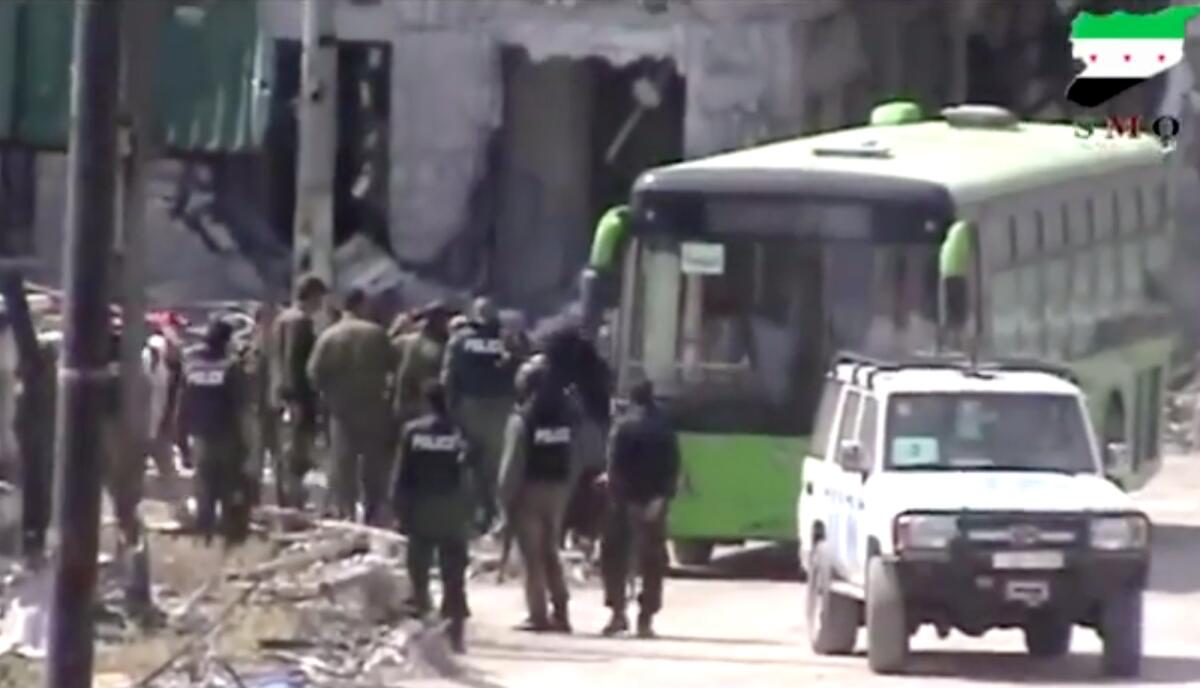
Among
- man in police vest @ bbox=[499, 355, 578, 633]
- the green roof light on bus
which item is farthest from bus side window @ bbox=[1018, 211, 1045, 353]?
man in police vest @ bbox=[499, 355, 578, 633]

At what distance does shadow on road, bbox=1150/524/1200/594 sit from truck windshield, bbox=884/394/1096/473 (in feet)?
17.9

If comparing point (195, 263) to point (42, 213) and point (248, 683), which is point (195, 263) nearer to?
point (42, 213)

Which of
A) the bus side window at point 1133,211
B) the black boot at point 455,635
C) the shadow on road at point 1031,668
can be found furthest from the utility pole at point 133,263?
the bus side window at point 1133,211

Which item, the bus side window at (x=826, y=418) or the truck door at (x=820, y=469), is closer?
the truck door at (x=820, y=469)

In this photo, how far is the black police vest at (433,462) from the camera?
59.0 ft

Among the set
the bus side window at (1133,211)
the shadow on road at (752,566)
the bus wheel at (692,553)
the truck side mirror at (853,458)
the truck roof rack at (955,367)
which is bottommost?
the shadow on road at (752,566)

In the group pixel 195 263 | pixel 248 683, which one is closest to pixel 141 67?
pixel 248 683

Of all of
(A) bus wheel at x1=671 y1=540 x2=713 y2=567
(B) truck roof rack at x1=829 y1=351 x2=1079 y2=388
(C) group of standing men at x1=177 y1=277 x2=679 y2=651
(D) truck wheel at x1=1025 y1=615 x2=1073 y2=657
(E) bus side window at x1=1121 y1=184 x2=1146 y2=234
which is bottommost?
(A) bus wheel at x1=671 y1=540 x2=713 y2=567

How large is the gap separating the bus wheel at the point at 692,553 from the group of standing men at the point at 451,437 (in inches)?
61.7

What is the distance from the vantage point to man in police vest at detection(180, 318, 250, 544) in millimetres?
21750

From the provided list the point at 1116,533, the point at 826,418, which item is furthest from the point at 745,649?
the point at 1116,533

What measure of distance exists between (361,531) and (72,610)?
12473 mm

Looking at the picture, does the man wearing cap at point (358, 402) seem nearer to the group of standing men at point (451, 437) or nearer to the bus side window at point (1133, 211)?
the group of standing men at point (451, 437)

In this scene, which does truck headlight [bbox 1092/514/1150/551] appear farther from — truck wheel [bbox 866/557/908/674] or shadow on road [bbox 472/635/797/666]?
shadow on road [bbox 472/635/797/666]
